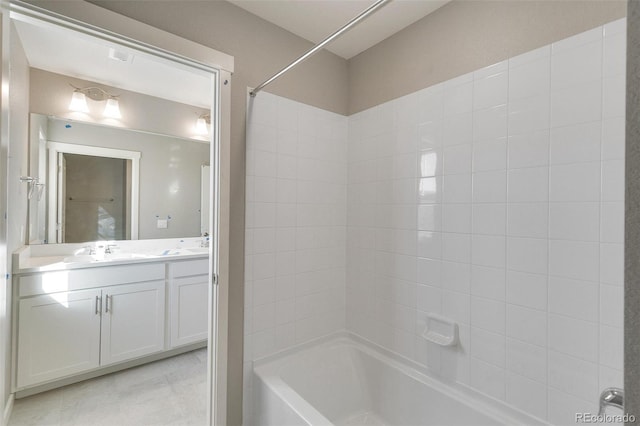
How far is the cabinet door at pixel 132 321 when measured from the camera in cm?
233

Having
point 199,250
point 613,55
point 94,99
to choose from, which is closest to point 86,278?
point 199,250

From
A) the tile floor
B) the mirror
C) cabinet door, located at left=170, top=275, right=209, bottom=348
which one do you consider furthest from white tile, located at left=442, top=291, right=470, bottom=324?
the mirror

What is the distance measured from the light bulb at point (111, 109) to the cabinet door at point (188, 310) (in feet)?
5.49

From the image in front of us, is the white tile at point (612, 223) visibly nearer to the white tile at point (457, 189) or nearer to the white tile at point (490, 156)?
the white tile at point (490, 156)

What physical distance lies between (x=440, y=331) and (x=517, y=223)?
706mm

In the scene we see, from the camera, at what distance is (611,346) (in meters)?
1.11

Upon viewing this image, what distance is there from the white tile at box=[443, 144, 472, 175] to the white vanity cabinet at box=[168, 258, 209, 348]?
231 cm

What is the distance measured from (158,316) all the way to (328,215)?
178 centimetres

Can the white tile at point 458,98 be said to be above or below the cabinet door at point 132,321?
above

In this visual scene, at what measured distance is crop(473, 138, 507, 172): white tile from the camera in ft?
4.58

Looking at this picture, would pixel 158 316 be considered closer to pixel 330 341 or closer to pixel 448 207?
pixel 330 341

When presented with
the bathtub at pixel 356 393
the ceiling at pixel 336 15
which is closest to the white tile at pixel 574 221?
the bathtub at pixel 356 393

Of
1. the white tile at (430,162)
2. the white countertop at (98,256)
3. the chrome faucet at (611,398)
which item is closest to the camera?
the chrome faucet at (611,398)

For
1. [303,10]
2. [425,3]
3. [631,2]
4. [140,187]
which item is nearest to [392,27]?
[425,3]
